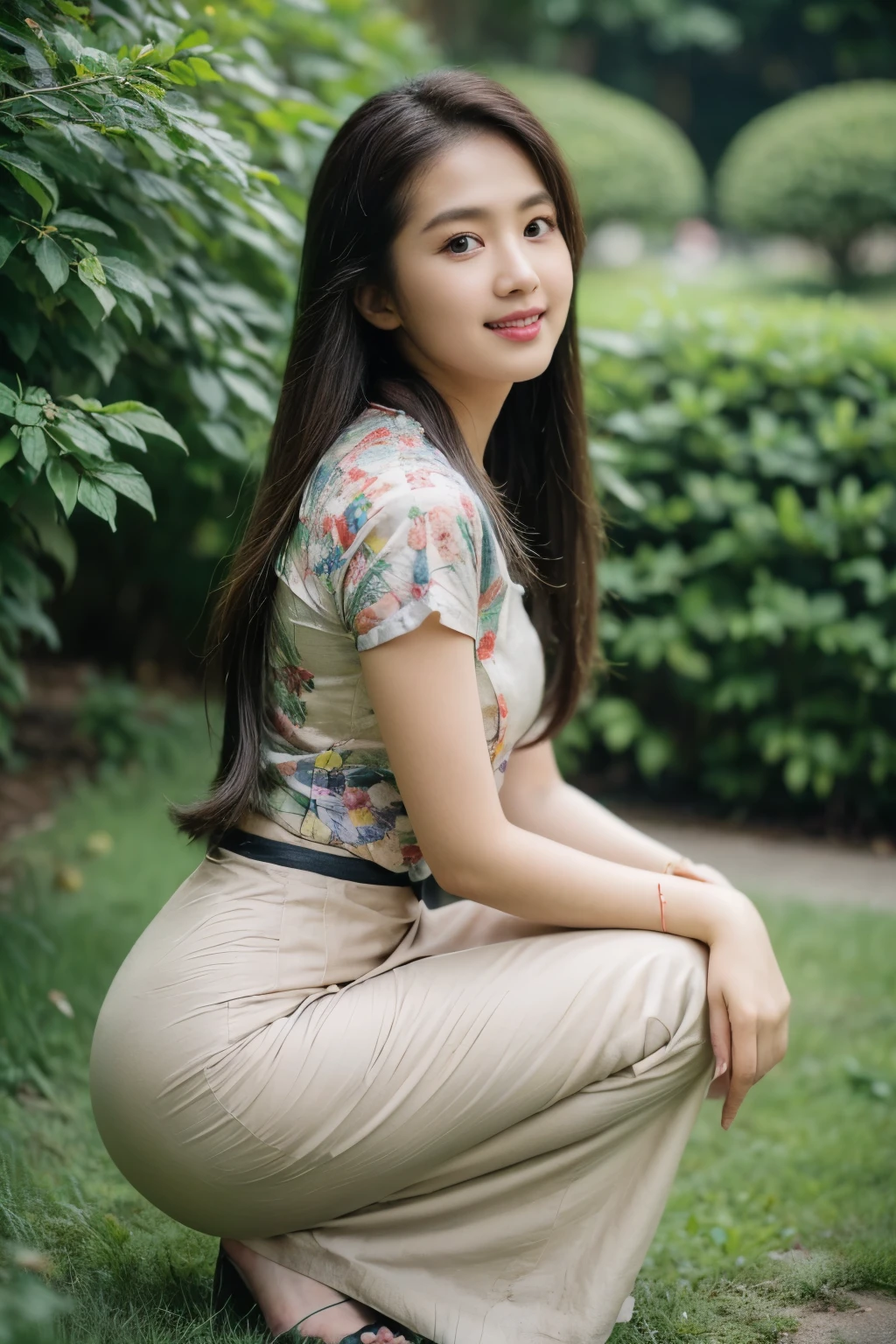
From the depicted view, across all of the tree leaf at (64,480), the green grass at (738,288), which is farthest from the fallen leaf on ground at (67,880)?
the green grass at (738,288)

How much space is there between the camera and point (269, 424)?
2.47 metres

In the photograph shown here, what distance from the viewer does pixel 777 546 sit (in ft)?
12.9

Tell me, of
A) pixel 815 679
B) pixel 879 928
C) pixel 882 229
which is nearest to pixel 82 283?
pixel 879 928

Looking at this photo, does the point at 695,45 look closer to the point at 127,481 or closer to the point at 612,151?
the point at 612,151

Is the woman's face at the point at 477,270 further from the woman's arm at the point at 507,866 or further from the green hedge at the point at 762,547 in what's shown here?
the green hedge at the point at 762,547

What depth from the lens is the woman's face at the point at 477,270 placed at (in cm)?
170

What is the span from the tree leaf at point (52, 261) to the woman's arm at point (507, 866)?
598 millimetres

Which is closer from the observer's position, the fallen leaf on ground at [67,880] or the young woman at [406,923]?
the young woman at [406,923]

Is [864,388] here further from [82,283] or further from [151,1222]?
[151,1222]

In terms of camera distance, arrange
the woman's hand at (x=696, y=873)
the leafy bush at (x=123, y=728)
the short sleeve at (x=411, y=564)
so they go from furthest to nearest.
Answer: the leafy bush at (x=123, y=728) → the woman's hand at (x=696, y=873) → the short sleeve at (x=411, y=564)

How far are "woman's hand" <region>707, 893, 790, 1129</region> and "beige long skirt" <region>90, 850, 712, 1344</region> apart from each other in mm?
25

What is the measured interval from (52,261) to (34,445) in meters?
0.23

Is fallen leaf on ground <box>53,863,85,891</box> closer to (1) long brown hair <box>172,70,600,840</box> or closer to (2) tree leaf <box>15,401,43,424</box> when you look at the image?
(1) long brown hair <box>172,70,600,840</box>

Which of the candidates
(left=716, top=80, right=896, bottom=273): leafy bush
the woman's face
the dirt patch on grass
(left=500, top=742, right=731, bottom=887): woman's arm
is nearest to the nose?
the woman's face
